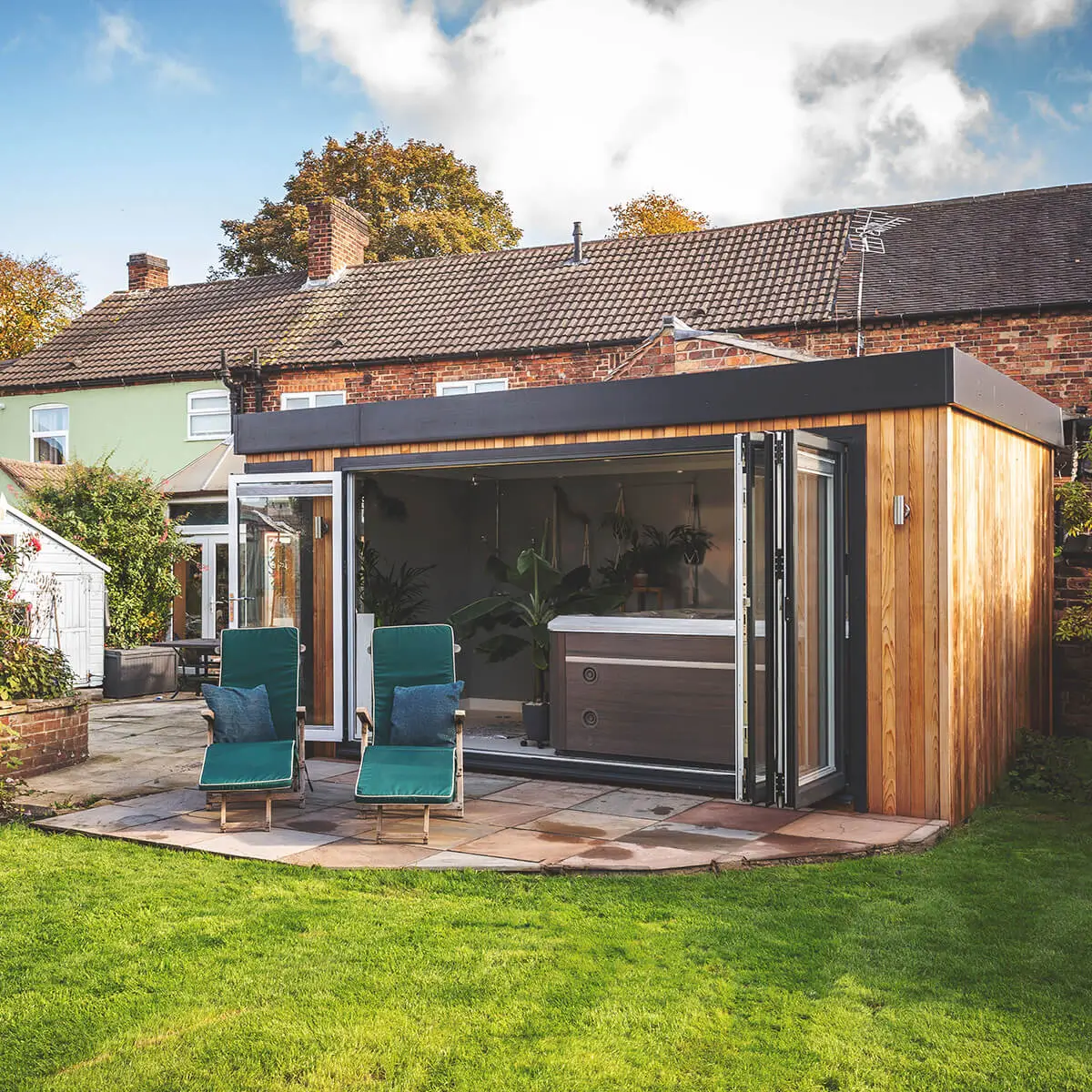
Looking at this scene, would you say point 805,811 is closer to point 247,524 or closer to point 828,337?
point 247,524

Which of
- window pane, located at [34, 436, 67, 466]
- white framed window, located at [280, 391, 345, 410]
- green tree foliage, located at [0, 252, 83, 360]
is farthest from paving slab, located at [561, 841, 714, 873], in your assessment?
green tree foliage, located at [0, 252, 83, 360]

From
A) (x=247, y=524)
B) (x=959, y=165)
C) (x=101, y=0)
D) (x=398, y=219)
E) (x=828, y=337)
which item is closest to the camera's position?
(x=247, y=524)

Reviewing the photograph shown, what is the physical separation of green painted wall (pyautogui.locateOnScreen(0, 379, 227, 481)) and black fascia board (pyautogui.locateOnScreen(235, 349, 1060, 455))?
1133 cm

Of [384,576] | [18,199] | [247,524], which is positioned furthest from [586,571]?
[18,199]

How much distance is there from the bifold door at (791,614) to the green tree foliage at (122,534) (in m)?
11.2

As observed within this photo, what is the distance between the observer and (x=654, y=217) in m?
26.7

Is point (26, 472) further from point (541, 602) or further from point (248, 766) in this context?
point (248, 766)

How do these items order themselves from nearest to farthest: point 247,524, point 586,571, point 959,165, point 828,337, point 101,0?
point 247,524, point 586,571, point 101,0, point 828,337, point 959,165

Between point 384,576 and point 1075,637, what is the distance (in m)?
5.70

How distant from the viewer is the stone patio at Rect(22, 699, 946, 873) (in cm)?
585

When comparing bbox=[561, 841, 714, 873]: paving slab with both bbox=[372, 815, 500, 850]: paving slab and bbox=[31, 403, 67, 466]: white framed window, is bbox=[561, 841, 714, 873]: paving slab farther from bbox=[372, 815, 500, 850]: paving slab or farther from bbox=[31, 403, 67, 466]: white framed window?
bbox=[31, 403, 67, 466]: white framed window

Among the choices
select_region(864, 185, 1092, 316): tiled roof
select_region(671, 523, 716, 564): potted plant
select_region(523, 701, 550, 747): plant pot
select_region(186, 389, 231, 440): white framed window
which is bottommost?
select_region(523, 701, 550, 747): plant pot

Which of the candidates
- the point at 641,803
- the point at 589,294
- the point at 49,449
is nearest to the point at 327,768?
the point at 641,803

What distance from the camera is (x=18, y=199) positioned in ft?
85.3
